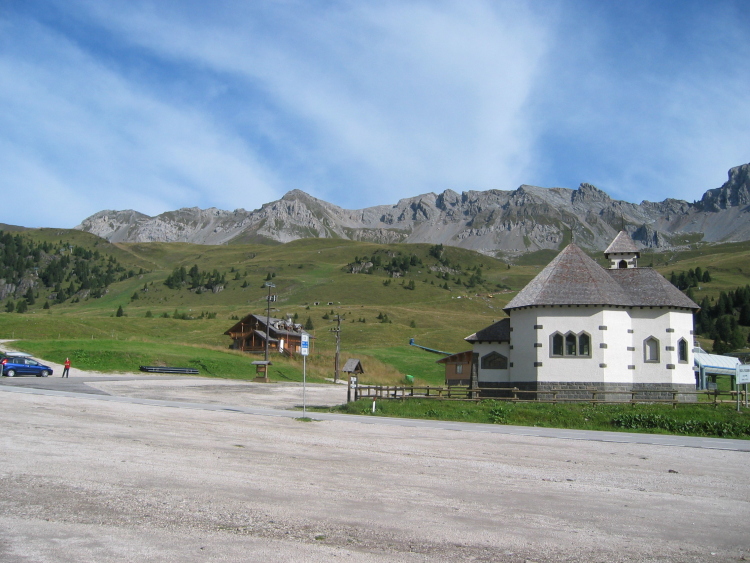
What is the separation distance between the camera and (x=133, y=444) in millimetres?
15820

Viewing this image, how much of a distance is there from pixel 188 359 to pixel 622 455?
2256 inches

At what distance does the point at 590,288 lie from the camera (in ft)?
136

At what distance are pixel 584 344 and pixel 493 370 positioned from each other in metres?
6.87

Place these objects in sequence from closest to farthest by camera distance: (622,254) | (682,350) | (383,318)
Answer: (682,350) < (622,254) < (383,318)

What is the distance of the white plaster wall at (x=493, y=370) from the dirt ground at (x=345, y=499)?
23.5 m

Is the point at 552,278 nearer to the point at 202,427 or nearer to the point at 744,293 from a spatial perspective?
the point at 202,427

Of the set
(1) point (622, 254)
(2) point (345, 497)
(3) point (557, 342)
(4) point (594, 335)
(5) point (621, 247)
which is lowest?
(2) point (345, 497)

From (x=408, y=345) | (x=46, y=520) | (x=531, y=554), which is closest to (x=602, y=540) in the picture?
(x=531, y=554)

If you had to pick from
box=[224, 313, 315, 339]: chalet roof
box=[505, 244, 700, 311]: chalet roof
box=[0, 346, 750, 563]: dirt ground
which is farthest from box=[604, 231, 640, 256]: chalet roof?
box=[224, 313, 315, 339]: chalet roof

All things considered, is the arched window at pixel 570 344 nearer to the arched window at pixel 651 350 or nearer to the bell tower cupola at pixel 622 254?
the arched window at pixel 651 350

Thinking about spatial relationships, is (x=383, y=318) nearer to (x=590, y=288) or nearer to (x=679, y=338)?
(x=590, y=288)

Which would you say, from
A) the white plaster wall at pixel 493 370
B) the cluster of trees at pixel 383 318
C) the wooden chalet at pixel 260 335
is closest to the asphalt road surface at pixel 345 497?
the white plaster wall at pixel 493 370

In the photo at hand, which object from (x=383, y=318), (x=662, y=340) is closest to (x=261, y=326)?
(x=383, y=318)

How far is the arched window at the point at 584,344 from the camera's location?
40250 mm
